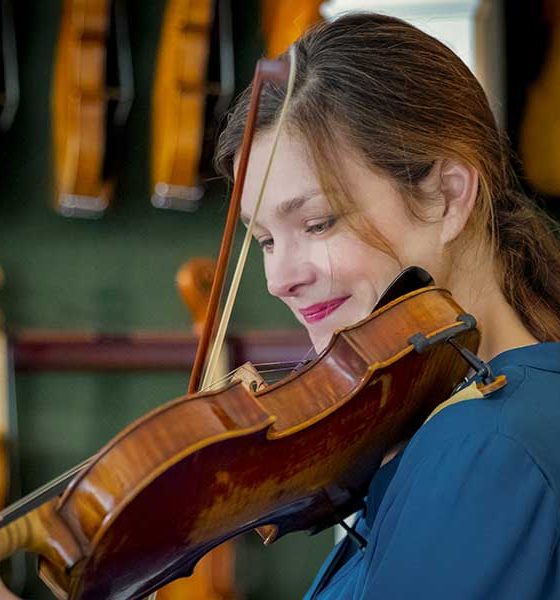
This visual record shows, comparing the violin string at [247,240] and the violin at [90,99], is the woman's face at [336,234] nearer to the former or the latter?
the violin string at [247,240]

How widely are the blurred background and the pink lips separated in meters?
→ 1.64

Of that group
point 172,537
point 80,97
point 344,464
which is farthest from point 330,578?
point 80,97

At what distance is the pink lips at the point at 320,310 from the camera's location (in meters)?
1.15

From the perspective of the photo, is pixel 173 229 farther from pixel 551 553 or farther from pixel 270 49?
pixel 551 553

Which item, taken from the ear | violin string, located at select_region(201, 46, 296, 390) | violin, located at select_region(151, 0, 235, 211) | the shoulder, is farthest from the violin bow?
violin, located at select_region(151, 0, 235, 211)

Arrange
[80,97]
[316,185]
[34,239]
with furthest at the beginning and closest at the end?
[34,239], [80,97], [316,185]

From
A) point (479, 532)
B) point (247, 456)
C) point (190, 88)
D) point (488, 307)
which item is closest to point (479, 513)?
point (479, 532)

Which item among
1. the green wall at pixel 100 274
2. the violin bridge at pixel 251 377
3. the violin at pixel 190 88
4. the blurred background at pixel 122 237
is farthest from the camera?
the green wall at pixel 100 274

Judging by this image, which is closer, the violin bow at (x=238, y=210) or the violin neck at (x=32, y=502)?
the violin neck at (x=32, y=502)

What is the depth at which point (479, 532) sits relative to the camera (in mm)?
842

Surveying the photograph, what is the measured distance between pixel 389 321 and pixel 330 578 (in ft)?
1.03

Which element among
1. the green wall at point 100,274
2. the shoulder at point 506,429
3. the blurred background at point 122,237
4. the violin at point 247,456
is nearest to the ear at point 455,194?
the violin at point 247,456

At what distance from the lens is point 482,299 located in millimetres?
1111

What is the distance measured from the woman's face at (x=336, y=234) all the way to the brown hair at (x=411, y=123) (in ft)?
0.05
